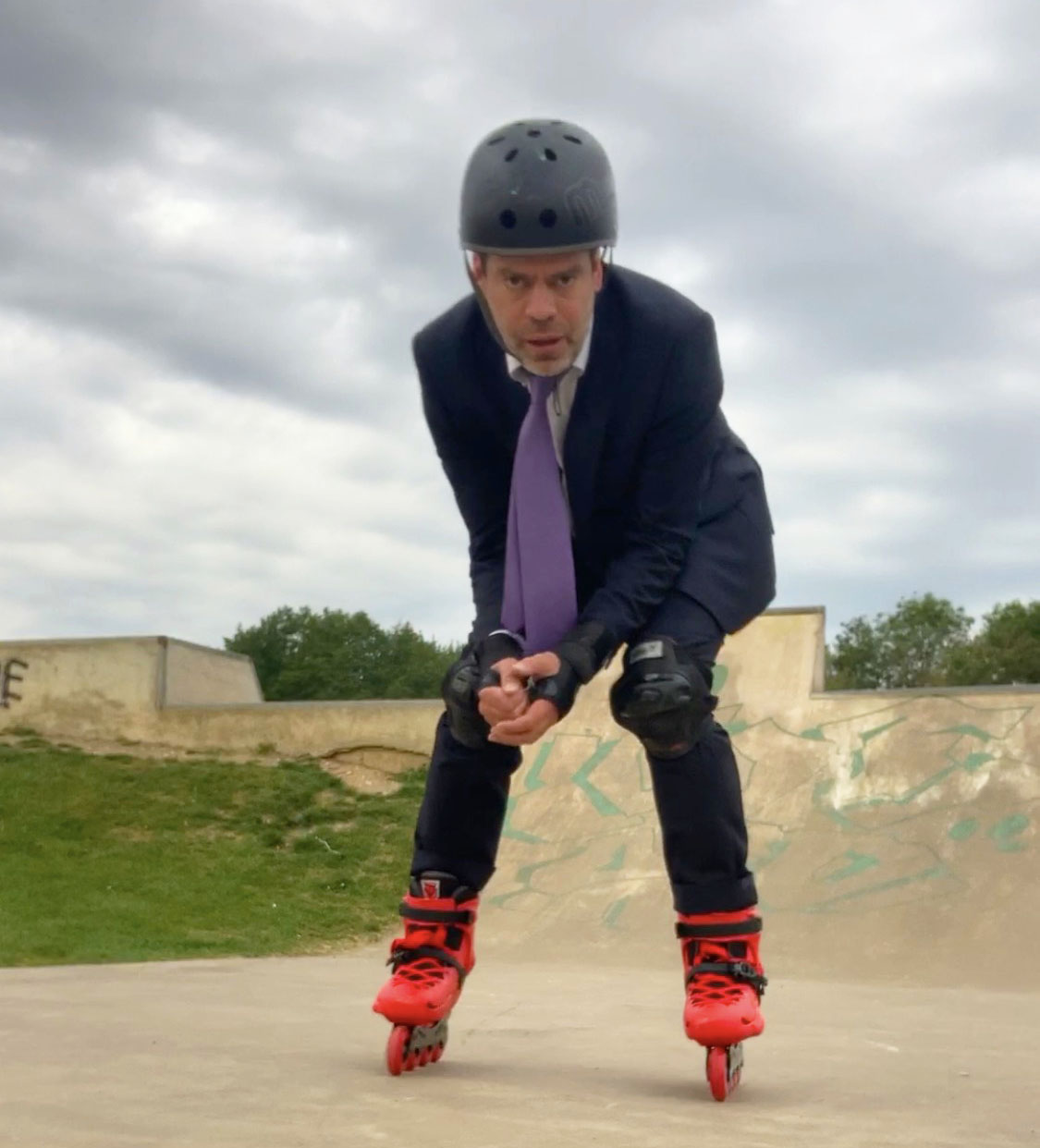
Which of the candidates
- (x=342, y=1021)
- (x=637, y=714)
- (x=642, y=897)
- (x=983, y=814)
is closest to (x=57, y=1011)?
(x=342, y=1021)

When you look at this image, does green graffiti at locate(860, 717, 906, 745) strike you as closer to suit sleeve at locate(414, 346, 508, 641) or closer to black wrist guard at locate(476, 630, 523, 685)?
suit sleeve at locate(414, 346, 508, 641)

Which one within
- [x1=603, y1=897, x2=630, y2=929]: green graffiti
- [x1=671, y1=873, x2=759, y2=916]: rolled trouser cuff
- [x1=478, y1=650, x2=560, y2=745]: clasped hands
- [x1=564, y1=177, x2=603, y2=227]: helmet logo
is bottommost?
[x1=603, y1=897, x2=630, y2=929]: green graffiti

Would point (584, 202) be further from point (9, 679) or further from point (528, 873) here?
point (9, 679)

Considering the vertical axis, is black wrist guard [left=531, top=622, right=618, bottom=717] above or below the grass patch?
above

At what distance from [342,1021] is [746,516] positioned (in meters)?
1.96

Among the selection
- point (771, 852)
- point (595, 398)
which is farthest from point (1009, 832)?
A: point (595, 398)

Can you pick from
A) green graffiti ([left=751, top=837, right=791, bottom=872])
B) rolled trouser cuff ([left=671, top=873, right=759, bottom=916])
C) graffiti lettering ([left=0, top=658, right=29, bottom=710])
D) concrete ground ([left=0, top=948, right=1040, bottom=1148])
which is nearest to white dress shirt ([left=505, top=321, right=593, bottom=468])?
rolled trouser cuff ([left=671, top=873, right=759, bottom=916])

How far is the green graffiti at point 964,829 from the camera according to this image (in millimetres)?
9125

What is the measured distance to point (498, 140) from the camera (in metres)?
3.16

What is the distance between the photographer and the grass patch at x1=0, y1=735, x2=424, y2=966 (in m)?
9.07

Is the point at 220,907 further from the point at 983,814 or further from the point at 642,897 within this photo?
the point at 983,814

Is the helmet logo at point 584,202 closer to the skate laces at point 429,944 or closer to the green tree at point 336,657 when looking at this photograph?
the skate laces at point 429,944

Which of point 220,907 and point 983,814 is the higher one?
point 983,814

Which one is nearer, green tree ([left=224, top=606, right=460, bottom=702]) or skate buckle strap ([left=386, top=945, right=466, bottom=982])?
skate buckle strap ([left=386, top=945, right=466, bottom=982])
